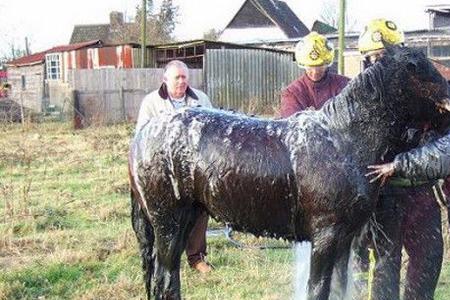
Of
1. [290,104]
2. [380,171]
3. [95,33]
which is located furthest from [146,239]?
[95,33]

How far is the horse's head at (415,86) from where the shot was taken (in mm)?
3326

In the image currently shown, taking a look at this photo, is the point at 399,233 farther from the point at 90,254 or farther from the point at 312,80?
the point at 90,254

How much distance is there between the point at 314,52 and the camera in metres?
4.70

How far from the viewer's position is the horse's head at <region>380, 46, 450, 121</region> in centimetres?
333

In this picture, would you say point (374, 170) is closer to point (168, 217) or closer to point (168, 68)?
point (168, 217)

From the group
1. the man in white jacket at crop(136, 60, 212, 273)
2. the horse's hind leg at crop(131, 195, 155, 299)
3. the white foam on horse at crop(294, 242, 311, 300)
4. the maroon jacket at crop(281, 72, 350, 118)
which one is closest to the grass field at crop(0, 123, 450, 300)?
the white foam on horse at crop(294, 242, 311, 300)

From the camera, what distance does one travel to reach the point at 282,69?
2695cm

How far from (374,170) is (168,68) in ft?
8.83

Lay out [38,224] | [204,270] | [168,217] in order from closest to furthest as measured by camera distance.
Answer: [168,217] < [204,270] < [38,224]

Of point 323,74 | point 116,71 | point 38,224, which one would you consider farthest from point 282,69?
point 323,74

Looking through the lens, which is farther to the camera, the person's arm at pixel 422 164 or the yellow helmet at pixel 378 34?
the yellow helmet at pixel 378 34

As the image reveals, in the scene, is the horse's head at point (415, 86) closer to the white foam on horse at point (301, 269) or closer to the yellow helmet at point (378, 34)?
the yellow helmet at point (378, 34)

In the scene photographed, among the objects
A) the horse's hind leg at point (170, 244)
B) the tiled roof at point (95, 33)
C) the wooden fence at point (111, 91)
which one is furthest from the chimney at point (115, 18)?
the horse's hind leg at point (170, 244)

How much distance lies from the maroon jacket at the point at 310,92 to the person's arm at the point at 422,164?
136cm
